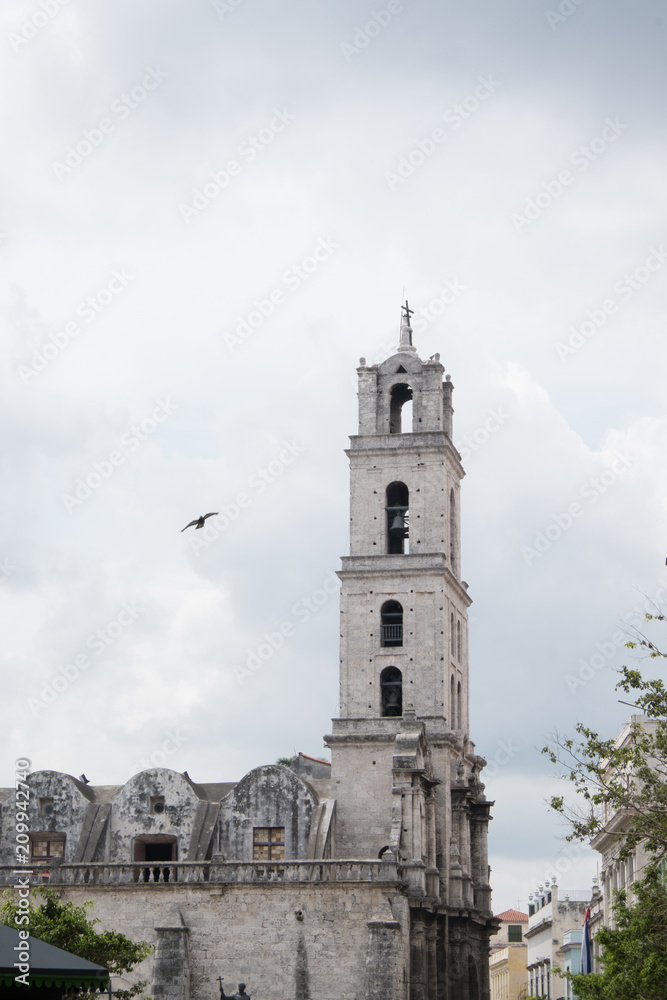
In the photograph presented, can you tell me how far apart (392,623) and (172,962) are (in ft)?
46.7

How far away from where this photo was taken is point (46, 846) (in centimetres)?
4853

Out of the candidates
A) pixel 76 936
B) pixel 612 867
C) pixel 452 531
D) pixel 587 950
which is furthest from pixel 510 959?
pixel 76 936

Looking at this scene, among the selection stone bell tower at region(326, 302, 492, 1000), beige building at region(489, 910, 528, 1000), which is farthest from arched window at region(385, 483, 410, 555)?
beige building at region(489, 910, 528, 1000)

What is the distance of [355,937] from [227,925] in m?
3.92

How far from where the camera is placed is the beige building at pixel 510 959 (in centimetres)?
10850

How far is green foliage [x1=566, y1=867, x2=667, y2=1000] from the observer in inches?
1128

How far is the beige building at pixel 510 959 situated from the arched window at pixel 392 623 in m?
58.0

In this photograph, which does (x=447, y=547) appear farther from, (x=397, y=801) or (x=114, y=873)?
(x=114, y=873)

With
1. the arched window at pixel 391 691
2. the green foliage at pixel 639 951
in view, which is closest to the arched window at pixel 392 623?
the arched window at pixel 391 691

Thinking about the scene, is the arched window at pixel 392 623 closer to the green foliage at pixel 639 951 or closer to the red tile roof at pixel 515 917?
the green foliage at pixel 639 951

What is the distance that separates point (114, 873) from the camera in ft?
145

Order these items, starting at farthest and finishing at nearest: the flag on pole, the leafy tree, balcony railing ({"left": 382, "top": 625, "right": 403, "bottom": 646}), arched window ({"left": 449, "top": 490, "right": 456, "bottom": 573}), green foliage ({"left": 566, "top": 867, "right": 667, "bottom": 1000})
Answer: the flag on pole → arched window ({"left": 449, "top": 490, "right": 456, "bottom": 573}) → balcony railing ({"left": 382, "top": 625, "right": 403, "bottom": 646}) → the leafy tree → green foliage ({"left": 566, "top": 867, "right": 667, "bottom": 1000})

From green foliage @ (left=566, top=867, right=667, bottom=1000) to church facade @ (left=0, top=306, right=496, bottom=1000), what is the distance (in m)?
8.31

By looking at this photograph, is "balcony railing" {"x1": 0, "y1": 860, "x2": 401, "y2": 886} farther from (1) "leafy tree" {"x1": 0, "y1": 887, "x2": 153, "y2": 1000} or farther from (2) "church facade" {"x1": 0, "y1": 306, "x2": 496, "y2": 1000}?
(1) "leafy tree" {"x1": 0, "y1": 887, "x2": 153, "y2": 1000}
